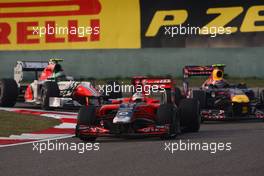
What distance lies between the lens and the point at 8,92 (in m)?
19.8

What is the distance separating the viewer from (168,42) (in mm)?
27641

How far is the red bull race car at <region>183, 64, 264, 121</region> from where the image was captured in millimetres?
15242

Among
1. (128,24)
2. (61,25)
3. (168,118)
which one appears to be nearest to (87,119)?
(168,118)

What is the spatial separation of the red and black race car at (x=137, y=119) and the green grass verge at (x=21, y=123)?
1673 millimetres

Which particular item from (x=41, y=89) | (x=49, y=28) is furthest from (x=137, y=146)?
(x=49, y=28)

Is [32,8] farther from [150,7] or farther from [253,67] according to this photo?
[253,67]

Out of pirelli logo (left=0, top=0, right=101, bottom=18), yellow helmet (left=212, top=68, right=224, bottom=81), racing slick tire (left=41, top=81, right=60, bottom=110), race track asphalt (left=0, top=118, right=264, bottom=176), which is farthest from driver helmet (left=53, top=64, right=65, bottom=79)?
pirelli logo (left=0, top=0, right=101, bottom=18)

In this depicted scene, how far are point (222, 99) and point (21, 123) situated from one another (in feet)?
13.6

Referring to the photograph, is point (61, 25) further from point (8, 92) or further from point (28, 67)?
point (8, 92)

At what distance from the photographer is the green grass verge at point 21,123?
13.5 meters

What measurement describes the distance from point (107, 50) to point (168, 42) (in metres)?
2.36

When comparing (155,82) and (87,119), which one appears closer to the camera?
(87,119)

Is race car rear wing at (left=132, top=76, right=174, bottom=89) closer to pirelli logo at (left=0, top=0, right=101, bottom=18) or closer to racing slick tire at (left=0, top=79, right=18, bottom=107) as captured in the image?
racing slick tire at (left=0, top=79, right=18, bottom=107)

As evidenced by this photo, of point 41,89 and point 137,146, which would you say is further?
A: point 41,89
